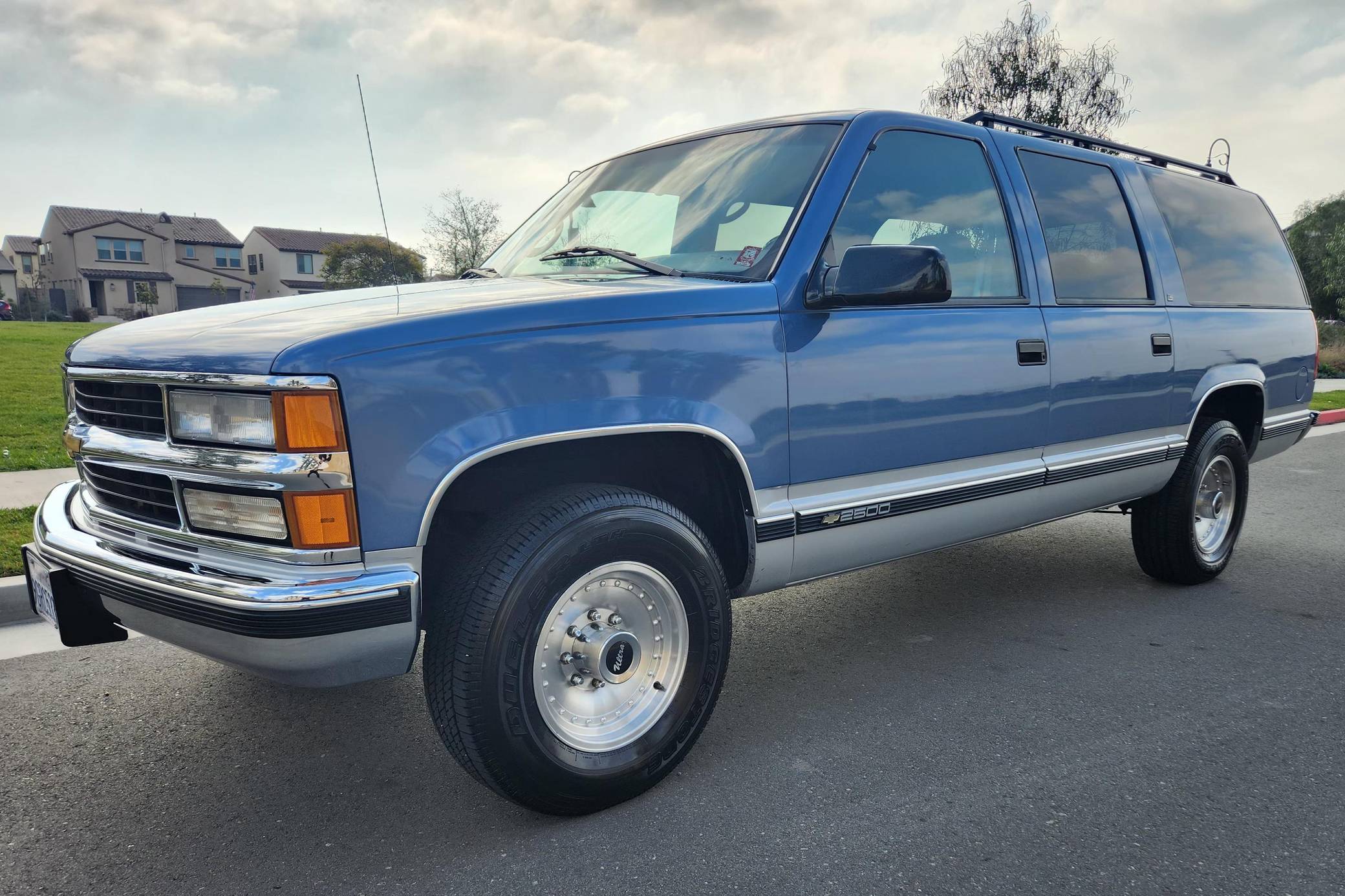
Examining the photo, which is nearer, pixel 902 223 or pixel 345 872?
pixel 345 872

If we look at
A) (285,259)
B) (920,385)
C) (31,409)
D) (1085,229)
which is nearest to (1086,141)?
(1085,229)

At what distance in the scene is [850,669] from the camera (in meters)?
3.71

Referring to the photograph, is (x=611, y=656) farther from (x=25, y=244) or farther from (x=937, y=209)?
(x=25, y=244)

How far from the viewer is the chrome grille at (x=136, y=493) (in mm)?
2365

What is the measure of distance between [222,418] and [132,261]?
212ft

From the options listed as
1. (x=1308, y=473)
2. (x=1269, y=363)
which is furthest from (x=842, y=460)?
(x=1308, y=473)

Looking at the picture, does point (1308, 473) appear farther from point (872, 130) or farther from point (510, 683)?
point (510, 683)

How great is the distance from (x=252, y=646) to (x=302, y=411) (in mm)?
551

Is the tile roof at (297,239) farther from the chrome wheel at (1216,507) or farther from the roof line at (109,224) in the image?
the chrome wheel at (1216,507)

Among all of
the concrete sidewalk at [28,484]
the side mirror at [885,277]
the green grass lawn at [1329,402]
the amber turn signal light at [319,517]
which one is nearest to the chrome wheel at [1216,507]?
the side mirror at [885,277]

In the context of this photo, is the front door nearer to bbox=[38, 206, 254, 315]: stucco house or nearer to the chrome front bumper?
the chrome front bumper

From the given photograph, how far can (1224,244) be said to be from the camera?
4.83 m

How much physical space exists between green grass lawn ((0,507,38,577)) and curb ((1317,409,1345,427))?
13.3m

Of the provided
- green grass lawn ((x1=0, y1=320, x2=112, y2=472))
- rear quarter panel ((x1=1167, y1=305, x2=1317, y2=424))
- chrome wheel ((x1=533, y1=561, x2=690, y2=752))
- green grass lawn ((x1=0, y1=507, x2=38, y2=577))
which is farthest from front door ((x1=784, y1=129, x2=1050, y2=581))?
green grass lawn ((x1=0, y1=507, x2=38, y2=577))
